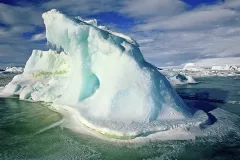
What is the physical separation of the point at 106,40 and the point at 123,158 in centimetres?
457

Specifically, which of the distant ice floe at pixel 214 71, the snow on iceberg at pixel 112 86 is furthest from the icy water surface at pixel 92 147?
the distant ice floe at pixel 214 71

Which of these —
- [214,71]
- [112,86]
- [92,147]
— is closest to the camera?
[92,147]

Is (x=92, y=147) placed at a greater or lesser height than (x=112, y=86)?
lesser

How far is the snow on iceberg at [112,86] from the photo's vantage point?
25.2 ft

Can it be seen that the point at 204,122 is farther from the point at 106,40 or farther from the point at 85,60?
the point at 85,60

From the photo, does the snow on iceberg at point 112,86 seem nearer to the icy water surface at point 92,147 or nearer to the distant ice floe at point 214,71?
the icy water surface at point 92,147

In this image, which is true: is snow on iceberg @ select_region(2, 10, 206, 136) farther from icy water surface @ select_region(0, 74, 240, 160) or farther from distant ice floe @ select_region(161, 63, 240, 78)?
distant ice floe @ select_region(161, 63, 240, 78)

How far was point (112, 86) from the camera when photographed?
342 inches

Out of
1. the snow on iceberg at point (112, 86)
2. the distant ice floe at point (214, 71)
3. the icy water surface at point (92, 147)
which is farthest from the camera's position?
the distant ice floe at point (214, 71)

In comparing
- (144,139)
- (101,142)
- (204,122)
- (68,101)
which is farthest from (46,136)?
(204,122)

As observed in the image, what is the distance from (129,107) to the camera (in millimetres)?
8141

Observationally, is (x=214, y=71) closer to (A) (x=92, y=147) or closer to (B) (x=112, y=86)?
(B) (x=112, y=86)

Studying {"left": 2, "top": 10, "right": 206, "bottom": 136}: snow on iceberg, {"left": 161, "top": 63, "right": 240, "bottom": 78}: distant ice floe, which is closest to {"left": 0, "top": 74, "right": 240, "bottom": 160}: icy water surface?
{"left": 2, "top": 10, "right": 206, "bottom": 136}: snow on iceberg

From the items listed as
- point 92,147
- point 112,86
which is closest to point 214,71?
point 112,86
